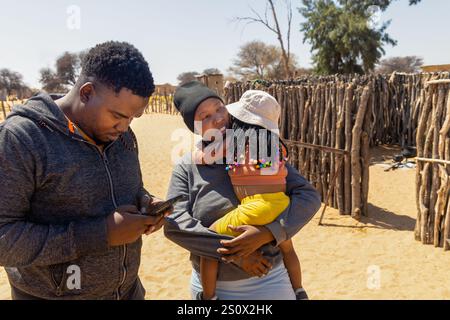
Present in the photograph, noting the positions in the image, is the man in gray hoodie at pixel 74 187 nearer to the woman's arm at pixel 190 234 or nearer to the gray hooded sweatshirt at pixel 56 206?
the gray hooded sweatshirt at pixel 56 206

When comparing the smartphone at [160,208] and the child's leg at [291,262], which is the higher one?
the smartphone at [160,208]

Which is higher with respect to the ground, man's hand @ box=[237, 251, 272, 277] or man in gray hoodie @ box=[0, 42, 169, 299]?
man in gray hoodie @ box=[0, 42, 169, 299]

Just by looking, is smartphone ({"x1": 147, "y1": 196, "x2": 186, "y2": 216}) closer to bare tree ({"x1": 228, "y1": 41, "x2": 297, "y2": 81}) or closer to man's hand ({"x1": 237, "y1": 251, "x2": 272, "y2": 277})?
man's hand ({"x1": 237, "y1": 251, "x2": 272, "y2": 277})

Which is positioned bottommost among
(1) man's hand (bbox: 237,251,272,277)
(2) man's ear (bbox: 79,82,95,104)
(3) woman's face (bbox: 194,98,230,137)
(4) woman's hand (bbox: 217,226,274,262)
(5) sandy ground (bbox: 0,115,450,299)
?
(5) sandy ground (bbox: 0,115,450,299)

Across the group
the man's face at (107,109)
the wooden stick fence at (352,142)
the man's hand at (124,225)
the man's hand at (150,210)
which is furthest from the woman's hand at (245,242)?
the wooden stick fence at (352,142)

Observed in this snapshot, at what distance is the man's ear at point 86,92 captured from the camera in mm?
1460

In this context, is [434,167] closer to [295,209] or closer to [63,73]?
[295,209]

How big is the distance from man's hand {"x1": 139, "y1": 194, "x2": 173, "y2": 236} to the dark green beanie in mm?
444

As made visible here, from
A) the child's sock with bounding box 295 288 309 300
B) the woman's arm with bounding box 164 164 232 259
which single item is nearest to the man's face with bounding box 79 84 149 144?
the woman's arm with bounding box 164 164 232 259

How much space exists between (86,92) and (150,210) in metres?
0.55

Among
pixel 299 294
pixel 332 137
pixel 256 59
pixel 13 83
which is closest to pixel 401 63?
pixel 256 59

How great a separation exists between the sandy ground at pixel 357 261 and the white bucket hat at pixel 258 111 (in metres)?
2.95

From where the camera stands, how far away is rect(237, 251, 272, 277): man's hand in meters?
1.70

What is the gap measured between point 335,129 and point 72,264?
238 inches
